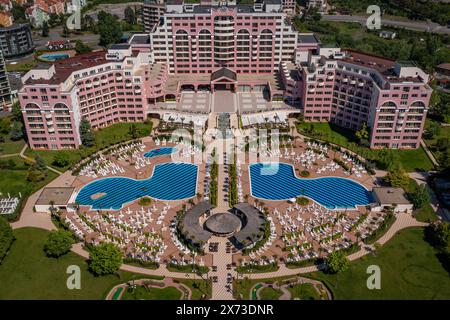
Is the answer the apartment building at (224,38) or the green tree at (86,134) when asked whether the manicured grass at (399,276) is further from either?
the apartment building at (224,38)

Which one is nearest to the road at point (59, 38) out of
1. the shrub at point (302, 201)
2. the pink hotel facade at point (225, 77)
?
the pink hotel facade at point (225, 77)

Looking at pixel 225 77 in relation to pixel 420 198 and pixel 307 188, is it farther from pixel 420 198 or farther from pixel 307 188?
pixel 420 198

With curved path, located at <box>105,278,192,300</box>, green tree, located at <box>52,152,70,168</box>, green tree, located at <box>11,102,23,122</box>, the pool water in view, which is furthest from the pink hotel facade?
curved path, located at <box>105,278,192,300</box>

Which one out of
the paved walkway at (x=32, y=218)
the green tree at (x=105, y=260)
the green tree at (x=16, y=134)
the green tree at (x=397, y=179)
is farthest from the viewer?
the green tree at (x=16, y=134)

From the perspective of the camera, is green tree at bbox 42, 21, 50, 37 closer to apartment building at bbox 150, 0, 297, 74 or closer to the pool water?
the pool water

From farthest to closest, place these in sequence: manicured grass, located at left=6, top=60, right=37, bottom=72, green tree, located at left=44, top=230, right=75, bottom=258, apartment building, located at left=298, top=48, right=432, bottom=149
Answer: manicured grass, located at left=6, top=60, right=37, bottom=72, apartment building, located at left=298, top=48, right=432, bottom=149, green tree, located at left=44, top=230, right=75, bottom=258
